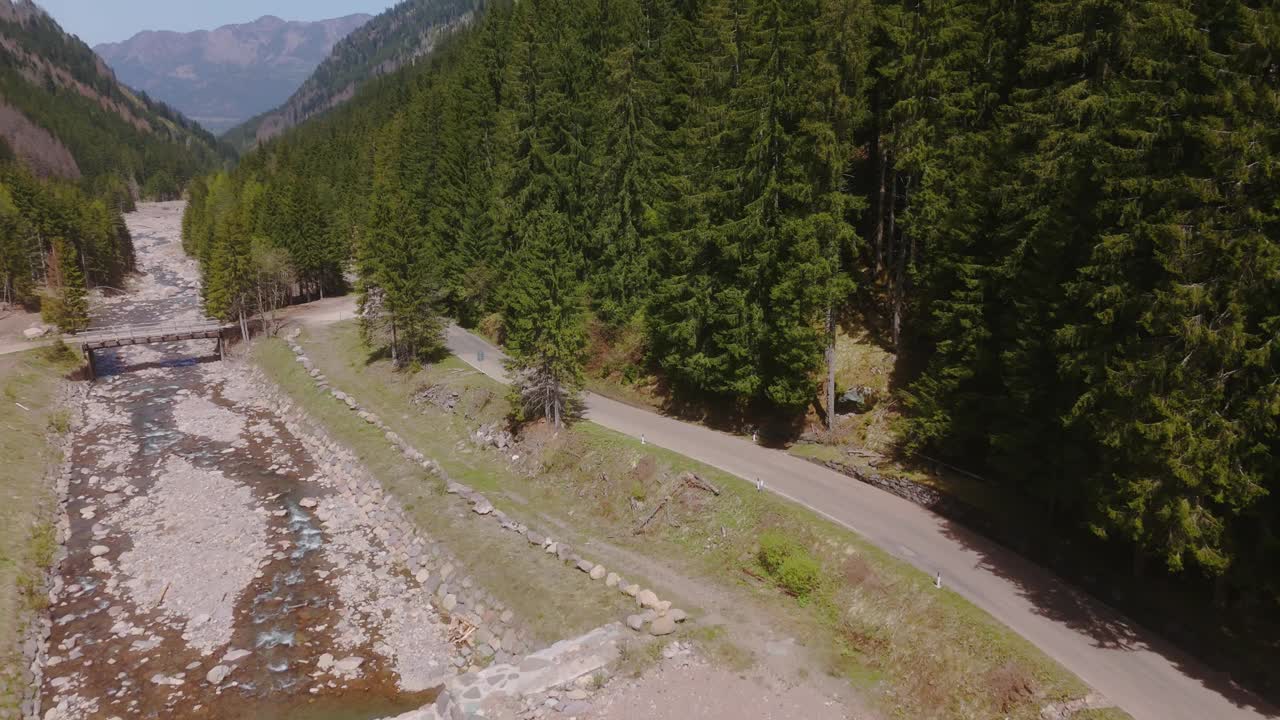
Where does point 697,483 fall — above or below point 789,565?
above

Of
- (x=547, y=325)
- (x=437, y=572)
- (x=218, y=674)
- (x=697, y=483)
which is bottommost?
(x=218, y=674)

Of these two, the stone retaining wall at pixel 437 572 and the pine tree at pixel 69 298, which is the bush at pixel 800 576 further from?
the pine tree at pixel 69 298

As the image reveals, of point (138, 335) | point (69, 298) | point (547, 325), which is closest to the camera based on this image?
point (547, 325)

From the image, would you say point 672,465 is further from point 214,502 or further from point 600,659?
point 214,502

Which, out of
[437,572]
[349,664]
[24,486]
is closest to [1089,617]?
[437,572]

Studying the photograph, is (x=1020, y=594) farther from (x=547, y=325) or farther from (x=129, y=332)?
(x=129, y=332)
